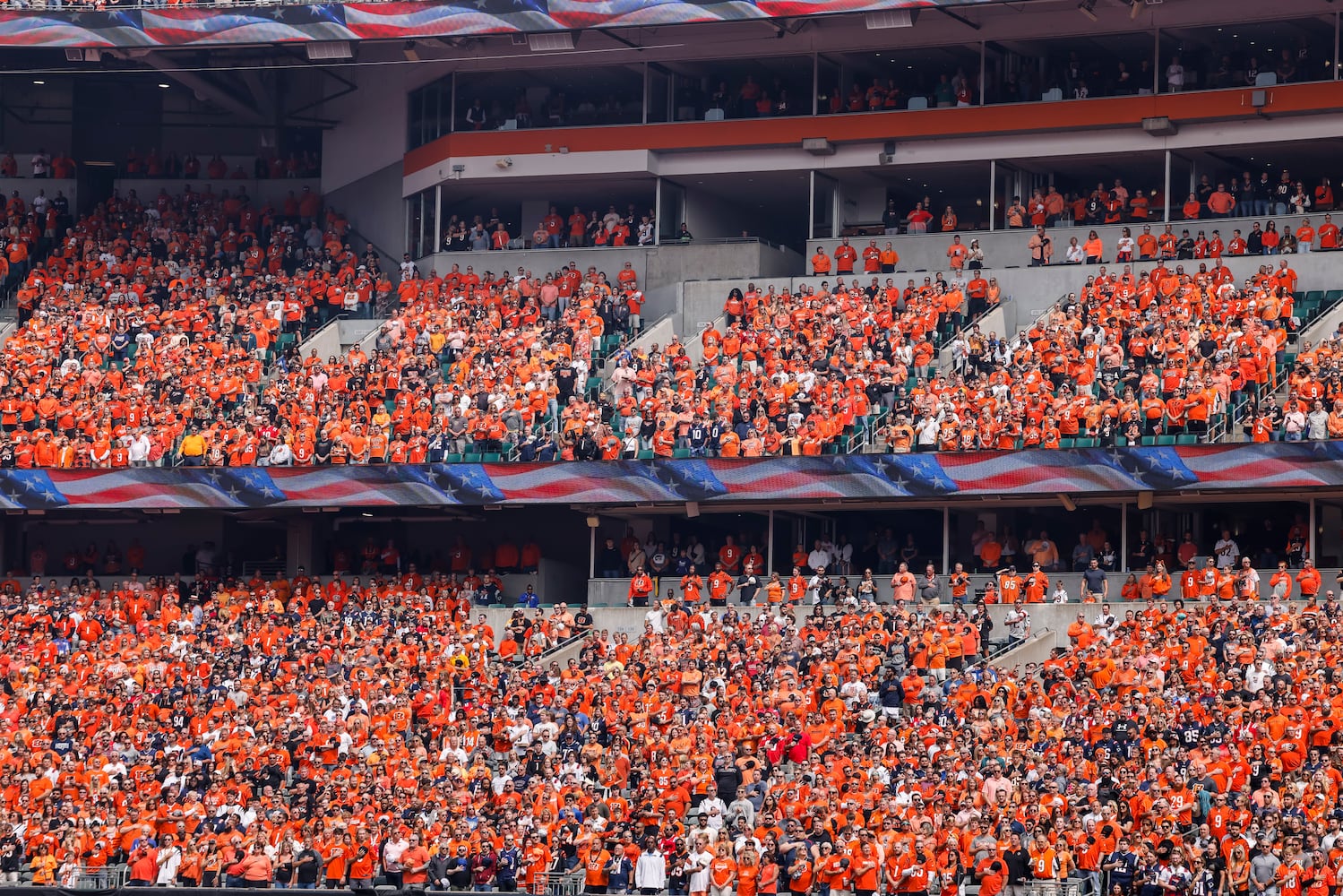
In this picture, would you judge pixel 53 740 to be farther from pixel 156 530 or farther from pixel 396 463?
pixel 156 530

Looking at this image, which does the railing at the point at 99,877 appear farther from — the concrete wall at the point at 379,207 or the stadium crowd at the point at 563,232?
the concrete wall at the point at 379,207

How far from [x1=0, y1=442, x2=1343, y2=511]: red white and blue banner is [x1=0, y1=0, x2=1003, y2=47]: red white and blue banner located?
30.8ft

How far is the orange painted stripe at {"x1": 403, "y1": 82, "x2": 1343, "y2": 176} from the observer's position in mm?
39750

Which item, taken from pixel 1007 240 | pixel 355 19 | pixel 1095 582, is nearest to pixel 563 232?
pixel 355 19

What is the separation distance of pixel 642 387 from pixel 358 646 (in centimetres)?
698

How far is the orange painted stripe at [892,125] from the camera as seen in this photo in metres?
39.8

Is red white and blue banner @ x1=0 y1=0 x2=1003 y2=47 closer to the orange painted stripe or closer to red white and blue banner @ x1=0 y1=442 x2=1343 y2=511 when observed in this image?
the orange painted stripe

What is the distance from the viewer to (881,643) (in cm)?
2972

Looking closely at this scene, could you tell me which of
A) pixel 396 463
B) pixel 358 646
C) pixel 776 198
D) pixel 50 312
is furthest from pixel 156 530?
pixel 776 198

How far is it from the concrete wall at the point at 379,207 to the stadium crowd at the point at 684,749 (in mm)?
13122

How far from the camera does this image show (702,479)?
3481cm

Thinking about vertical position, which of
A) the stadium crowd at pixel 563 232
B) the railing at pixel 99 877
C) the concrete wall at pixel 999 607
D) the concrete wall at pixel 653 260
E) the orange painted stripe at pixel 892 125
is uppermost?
the orange painted stripe at pixel 892 125

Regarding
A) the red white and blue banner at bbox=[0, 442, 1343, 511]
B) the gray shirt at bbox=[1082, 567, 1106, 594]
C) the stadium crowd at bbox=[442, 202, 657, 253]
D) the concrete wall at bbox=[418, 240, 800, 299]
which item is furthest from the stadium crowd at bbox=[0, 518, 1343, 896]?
the stadium crowd at bbox=[442, 202, 657, 253]

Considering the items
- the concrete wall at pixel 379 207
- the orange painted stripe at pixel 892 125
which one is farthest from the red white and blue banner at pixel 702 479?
the concrete wall at pixel 379 207
